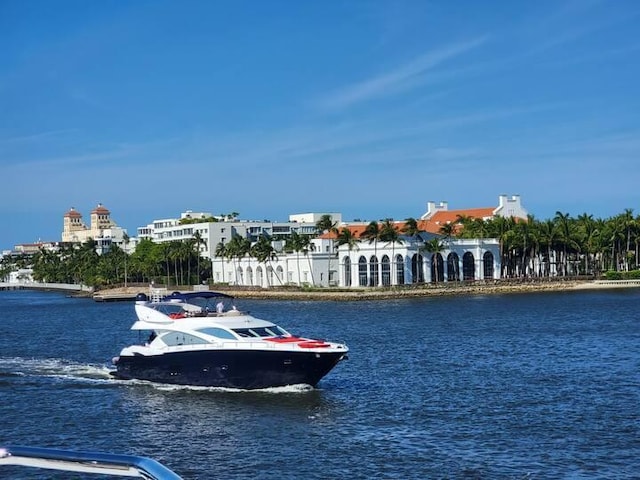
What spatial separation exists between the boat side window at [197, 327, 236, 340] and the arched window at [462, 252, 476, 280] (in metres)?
97.2

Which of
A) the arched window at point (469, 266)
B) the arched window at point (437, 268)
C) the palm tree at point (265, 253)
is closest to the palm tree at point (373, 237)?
the arched window at point (437, 268)

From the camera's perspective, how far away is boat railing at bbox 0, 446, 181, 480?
6.18 meters

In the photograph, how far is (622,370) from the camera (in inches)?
1569

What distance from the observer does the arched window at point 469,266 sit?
130m

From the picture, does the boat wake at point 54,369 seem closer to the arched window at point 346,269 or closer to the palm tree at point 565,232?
the arched window at point 346,269

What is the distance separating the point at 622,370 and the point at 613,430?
13.6 metres

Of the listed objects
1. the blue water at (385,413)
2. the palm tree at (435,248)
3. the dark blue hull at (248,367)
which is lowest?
the blue water at (385,413)

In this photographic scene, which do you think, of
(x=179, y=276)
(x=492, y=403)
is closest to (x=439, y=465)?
(x=492, y=403)

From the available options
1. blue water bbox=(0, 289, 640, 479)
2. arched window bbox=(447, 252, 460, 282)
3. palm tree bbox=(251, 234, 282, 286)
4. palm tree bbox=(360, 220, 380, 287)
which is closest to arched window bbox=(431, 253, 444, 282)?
arched window bbox=(447, 252, 460, 282)

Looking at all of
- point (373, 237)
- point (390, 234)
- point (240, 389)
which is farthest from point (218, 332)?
point (373, 237)

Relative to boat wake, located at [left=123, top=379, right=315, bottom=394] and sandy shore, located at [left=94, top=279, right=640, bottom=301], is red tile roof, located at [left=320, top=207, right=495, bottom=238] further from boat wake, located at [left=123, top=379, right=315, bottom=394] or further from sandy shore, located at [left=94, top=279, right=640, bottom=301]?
boat wake, located at [left=123, top=379, right=315, bottom=394]

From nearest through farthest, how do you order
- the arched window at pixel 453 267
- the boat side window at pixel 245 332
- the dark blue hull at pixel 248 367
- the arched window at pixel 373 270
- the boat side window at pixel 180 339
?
the dark blue hull at pixel 248 367, the boat side window at pixel 245 332, the boat side window at pixel 180 339, the arched window at pixel 373 270, the arched window at pixel 453 267

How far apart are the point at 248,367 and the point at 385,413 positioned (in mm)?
6908

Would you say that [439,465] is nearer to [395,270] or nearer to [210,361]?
[210,361]
